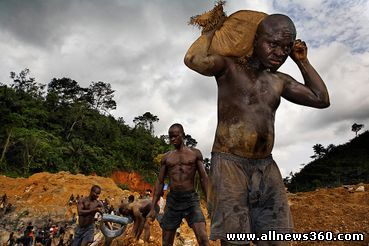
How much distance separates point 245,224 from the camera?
1.94 m

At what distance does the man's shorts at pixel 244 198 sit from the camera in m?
1.94

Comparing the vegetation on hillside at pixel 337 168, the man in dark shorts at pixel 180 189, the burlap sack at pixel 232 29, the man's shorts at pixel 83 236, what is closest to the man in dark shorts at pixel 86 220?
the man's shorts at pixel 83 236

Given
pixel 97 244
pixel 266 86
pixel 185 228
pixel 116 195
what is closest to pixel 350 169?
pixel 116 195

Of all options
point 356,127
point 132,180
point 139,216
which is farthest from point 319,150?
Result: point 139,216

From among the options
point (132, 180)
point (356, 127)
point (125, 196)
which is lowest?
point (125, 196)

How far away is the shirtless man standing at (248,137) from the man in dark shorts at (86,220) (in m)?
4.68

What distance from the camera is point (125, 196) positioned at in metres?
22.3

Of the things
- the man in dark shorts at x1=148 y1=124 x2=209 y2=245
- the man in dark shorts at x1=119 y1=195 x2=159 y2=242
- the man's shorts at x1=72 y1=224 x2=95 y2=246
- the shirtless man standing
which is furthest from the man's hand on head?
the man in dark shorts at x1=119 y1=195 x2=159 y2=242

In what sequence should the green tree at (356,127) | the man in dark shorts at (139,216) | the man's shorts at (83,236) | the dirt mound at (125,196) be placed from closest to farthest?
the man's shorts at (83,236), the man in dark shorts at (139,216), the dirt mound at (125,196), the green tree at (356,127)

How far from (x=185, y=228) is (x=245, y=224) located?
8.03 meters

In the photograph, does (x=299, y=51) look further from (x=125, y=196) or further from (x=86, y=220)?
(x=125, y=196)

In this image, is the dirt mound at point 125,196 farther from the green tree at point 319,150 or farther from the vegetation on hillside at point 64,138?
the green tree at point 319,150

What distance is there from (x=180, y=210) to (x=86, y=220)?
258 cm

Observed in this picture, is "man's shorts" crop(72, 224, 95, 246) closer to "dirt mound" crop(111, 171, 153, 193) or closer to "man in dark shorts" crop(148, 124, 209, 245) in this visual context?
"man in dark shorts" crop(148, 124, 209, 245)
